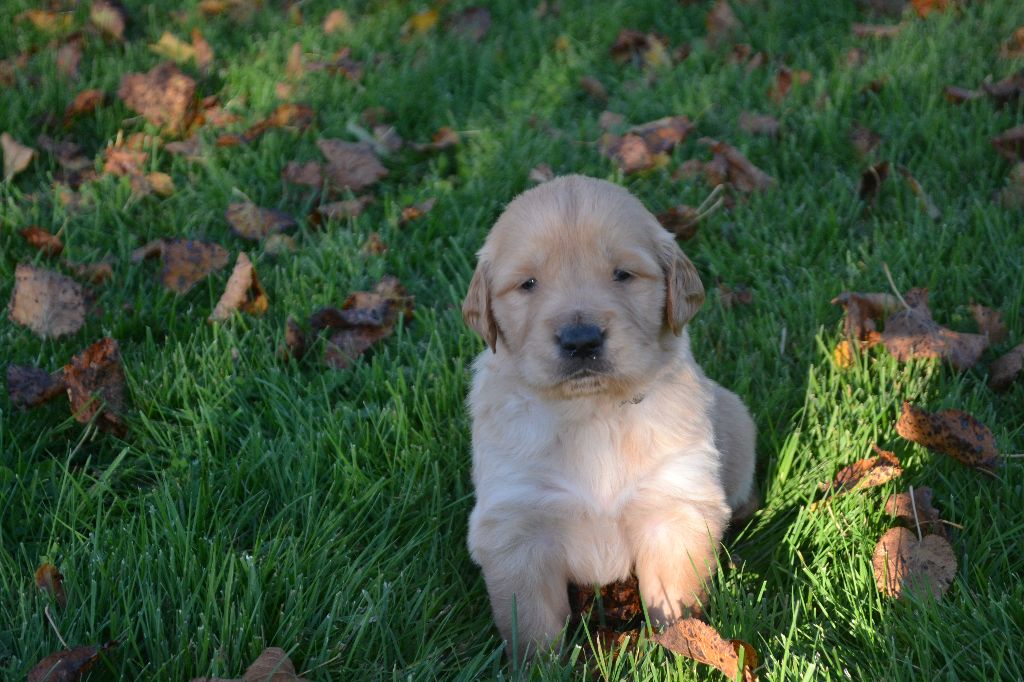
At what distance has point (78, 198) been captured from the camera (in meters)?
4.65

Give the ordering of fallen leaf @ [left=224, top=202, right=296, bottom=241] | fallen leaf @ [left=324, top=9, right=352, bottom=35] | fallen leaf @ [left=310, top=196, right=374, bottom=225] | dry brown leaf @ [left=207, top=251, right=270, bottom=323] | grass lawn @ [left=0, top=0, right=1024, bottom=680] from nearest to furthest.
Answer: grass lawn @ [left=0, top=0, right=1024, bottom=680] < dry brown leaf @ [left=207, top=251, right=270, bottom=323] < fallen leaf @ [left=224, top=202, right=296, bottom=241] < fallen leaf @ [left=310, top=196, right=374, bottom=225] < fallen leaf @ [left=324, top=9, right=352, bottom=35]

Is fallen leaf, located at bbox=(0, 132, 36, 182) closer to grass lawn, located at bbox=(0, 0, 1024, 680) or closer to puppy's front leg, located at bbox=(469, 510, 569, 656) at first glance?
grass lawn, located at bbox=(0, 0, 1024, 680)

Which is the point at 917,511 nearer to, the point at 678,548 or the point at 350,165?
the point at 678,548

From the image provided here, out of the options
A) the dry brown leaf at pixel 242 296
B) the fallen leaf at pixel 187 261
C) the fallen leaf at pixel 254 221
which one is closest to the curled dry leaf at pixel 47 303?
the fallen leaf at pixel 187 261

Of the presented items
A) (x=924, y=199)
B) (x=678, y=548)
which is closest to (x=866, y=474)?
(x=678, y=548)

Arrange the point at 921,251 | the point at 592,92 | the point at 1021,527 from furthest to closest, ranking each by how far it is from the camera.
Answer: the point at 592,92 → the point at 921,251 → the point at 1021,527

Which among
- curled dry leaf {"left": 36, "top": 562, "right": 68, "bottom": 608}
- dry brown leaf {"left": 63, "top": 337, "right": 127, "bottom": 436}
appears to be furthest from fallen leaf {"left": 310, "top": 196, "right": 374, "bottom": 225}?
curled dry leaf {"left": 36, "top": 562, "right": 68, "bottom": 608}

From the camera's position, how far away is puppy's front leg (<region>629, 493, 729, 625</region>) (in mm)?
2785

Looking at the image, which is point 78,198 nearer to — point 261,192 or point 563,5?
point 261,192

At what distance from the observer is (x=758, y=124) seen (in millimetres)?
5082

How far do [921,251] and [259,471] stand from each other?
2.65 m

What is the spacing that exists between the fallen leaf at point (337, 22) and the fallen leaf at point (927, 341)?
405 centimetres

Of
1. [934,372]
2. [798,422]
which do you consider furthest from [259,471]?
[934,372]

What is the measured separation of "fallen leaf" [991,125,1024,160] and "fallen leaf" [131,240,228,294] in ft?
11.1
